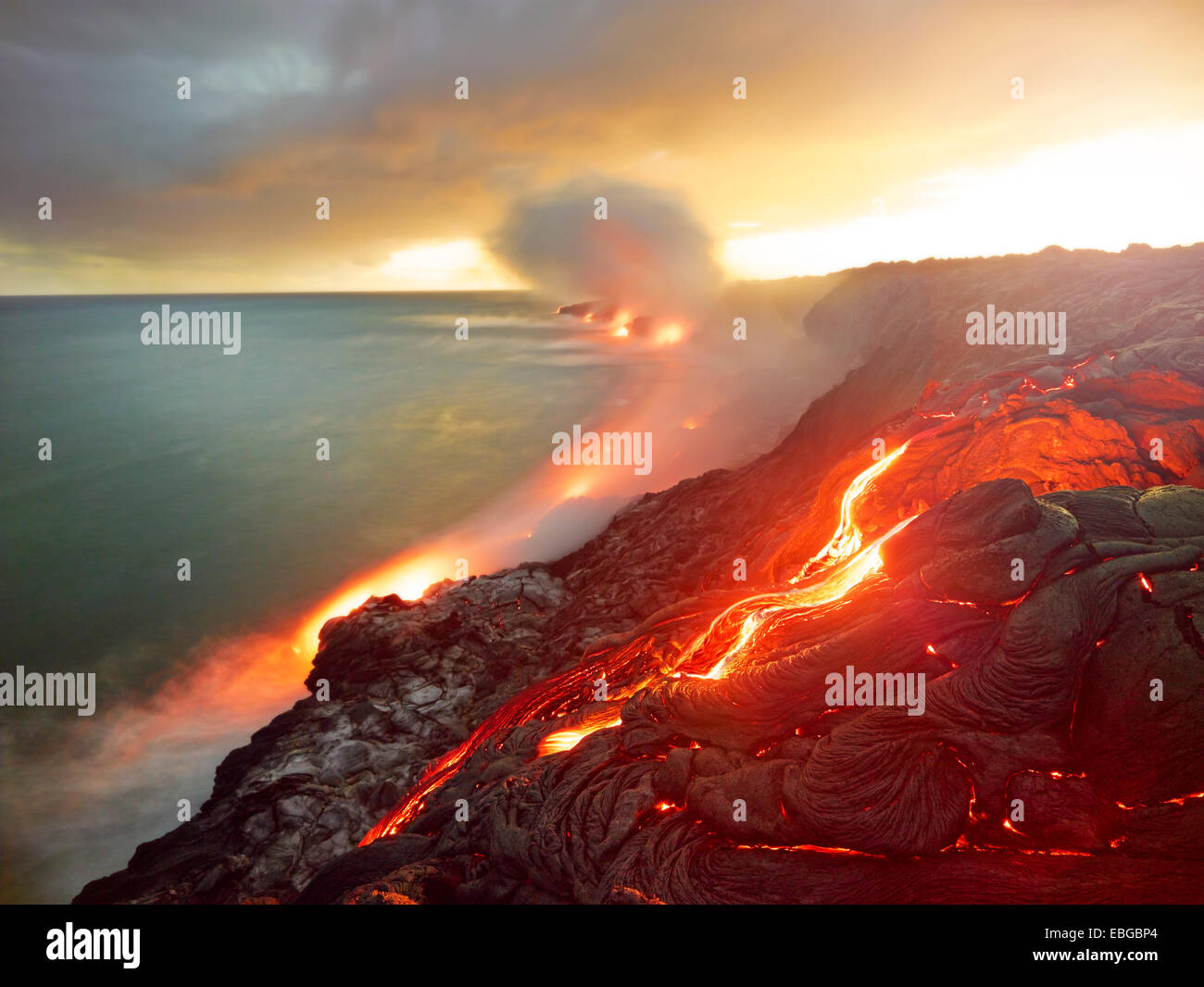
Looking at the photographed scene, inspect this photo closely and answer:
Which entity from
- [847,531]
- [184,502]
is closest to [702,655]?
[847,531]

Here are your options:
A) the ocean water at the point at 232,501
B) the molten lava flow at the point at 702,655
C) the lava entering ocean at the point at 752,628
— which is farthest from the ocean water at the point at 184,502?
the lava entering ocean at the point at 752,628

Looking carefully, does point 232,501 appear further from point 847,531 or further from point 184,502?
point 847,531

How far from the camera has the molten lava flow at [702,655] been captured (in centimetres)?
1205

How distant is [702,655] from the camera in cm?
1277

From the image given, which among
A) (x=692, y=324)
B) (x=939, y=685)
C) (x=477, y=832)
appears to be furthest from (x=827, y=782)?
(x=692, y=324)

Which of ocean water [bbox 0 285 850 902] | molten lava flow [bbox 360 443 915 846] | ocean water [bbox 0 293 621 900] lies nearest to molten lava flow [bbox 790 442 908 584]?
molten lava flow [bbox 360 443 915 846]

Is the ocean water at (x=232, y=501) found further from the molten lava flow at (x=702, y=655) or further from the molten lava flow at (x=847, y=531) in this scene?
the molten lava flow at (x=847, y=531)

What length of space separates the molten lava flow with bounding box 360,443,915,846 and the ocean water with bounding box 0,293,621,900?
10.3 metres

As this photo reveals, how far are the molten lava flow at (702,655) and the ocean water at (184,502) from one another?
10.3 meters

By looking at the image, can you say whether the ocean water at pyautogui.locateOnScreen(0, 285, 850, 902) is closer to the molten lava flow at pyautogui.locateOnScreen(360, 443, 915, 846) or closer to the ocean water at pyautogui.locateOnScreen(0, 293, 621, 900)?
the ocean water at pyautogui.locateOnScreen(0, 293, 621, 900)

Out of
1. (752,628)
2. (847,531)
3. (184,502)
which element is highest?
(184,502)

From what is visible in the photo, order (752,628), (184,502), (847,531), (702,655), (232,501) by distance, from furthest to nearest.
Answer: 1. (232,501)
2. (184,502)
3. (847,531)
4. (702,655)
5. (752,628)

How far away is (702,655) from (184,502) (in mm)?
39507

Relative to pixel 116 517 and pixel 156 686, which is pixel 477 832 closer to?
pixel 156 686
